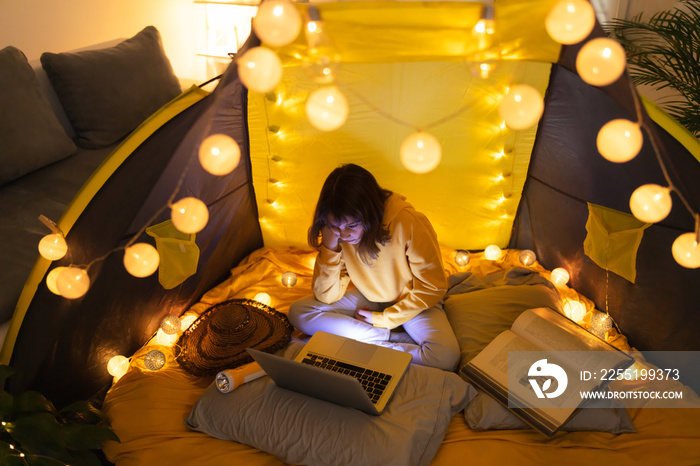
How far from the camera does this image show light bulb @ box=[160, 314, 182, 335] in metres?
1.68

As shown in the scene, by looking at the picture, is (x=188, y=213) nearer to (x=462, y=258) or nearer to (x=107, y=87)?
(x=462, y=258)

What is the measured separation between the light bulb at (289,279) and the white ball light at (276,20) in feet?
3.13

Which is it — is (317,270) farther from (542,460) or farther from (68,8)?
(68,8)

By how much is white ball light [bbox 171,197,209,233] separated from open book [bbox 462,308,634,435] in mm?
898

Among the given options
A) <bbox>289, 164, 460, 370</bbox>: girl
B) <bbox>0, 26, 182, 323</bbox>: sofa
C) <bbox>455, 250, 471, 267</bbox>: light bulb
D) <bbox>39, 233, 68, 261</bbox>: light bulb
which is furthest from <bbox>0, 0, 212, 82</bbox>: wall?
<bbox>455, 250, 471, 267</bbox>: light bulb

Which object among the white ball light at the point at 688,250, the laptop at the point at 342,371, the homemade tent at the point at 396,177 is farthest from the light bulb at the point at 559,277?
the laptop at the point at 342,371

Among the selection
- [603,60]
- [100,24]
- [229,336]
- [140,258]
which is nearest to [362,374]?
[229,336]

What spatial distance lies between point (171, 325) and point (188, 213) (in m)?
0.54

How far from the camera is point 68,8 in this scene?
2.27 metres

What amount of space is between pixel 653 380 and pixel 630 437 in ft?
0.80

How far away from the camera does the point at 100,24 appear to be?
Answer: 8.02 ft

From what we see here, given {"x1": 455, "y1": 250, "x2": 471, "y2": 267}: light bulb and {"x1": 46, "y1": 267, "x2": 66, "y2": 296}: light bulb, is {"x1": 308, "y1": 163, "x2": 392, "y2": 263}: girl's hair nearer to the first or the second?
{"x1": 455, "y1": 250, "x2": 471, "y2": 267}: light bulb

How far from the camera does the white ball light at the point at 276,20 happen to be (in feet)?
3.80

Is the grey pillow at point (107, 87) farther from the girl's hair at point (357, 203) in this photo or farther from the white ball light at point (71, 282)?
the girl's hair at point (357, 203)
